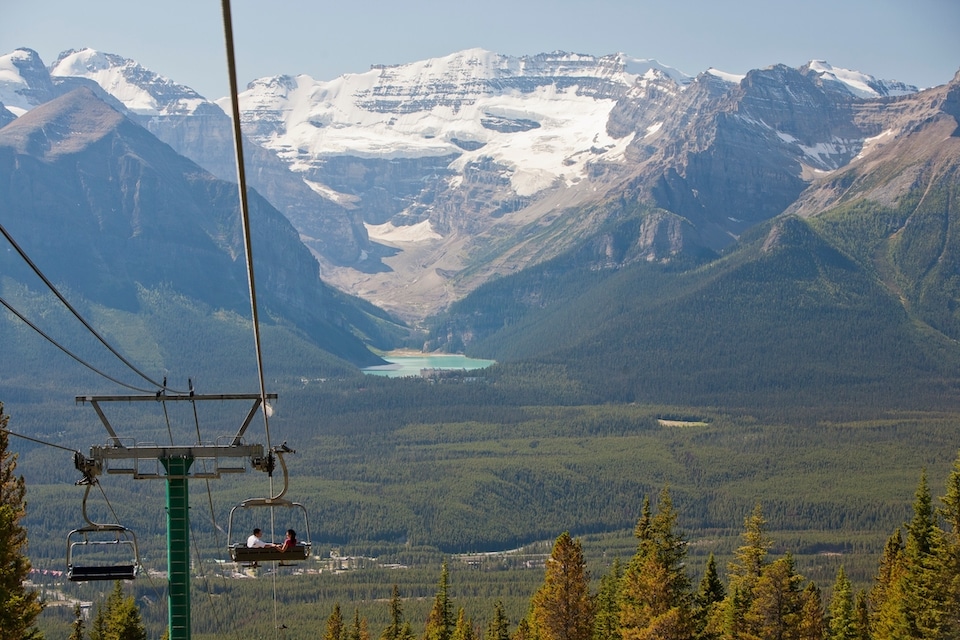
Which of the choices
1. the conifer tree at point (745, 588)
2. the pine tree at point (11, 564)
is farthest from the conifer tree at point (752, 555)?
the pine tree at point (11, 564)

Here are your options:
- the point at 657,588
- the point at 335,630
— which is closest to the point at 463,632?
the point at 335,630

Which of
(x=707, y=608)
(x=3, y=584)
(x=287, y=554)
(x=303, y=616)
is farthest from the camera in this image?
(x=303, y=616)

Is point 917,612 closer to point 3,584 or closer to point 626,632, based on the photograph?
point 626,632

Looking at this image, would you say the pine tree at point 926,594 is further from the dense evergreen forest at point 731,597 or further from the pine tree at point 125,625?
the pine tree at point 125,625

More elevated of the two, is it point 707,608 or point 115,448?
point 115,448

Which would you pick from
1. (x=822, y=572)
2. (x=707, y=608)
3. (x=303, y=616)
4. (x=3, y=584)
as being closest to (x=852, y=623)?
(x=707, y=608)

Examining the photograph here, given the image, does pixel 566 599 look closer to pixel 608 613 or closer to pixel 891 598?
pixel 608 613
